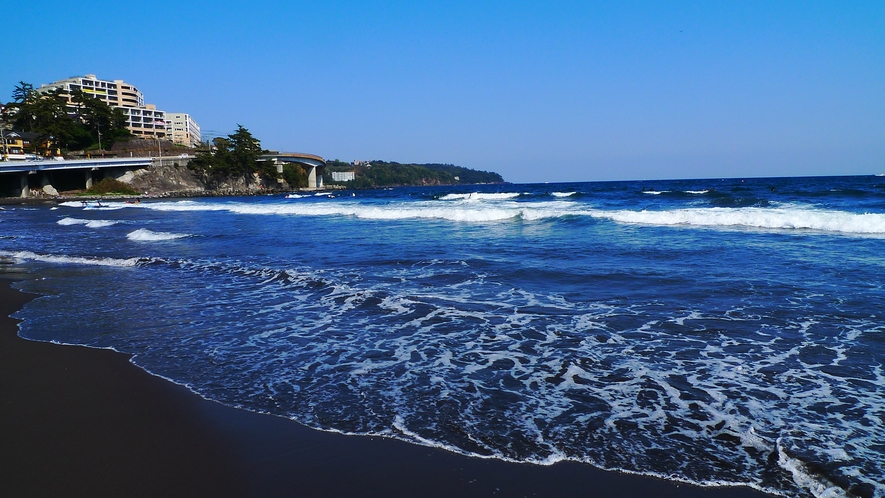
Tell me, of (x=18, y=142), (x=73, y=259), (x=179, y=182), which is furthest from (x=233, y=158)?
(x=73, y=259)

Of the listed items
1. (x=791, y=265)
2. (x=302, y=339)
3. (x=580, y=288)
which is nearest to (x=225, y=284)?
(x=302, y=339)

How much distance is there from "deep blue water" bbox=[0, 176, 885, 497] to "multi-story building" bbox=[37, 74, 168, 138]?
116618 millimetres

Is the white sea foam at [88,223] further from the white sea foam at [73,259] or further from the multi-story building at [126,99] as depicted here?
the multi-story building at [126,99]

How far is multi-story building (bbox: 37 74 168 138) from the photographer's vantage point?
368 ft

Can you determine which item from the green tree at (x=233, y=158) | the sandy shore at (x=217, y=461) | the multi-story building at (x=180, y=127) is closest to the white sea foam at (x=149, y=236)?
the sandy shore at (x=217, y=461)

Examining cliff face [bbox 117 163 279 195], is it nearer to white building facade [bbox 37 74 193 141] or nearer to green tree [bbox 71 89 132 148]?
green tree [bbox 71 89 132 148]

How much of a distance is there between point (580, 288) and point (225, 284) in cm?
638

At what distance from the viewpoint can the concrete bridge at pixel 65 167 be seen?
177 feet

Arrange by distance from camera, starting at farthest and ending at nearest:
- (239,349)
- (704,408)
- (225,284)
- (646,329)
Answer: (225,284), (646,329), (239,349), (704,408)

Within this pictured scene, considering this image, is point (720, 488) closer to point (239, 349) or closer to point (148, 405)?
point (148, 405)

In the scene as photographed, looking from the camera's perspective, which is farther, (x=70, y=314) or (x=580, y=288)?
(x=580, y=288)

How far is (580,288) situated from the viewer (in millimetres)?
8625

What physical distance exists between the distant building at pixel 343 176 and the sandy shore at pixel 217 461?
15712 cm

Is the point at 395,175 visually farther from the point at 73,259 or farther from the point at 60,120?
the point at 73,259
